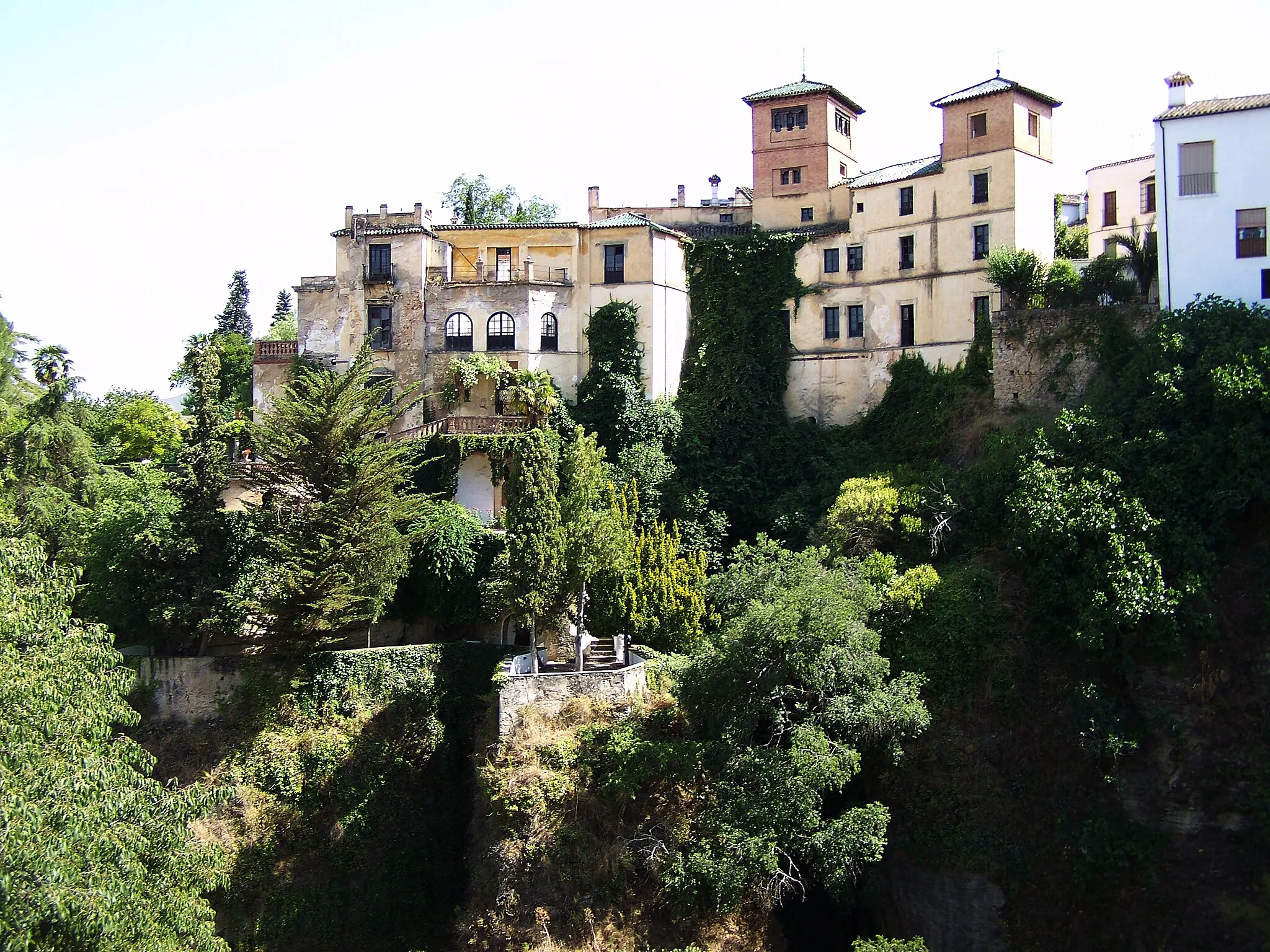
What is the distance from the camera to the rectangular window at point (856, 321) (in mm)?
44281

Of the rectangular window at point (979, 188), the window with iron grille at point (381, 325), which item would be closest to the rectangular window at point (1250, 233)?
the rectangular window at point (979, 188)

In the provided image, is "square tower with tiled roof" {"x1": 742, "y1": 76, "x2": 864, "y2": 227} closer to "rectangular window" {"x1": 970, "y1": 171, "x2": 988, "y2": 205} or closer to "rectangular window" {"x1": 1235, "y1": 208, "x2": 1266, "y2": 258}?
"rectangular window" {"x1": 970, "y1": 171, "x2": 988, "y2": 205}

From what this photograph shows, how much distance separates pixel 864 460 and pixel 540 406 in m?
11.0

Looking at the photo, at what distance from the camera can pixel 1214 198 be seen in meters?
35.1

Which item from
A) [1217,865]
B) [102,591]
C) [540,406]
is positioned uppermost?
[540,406]

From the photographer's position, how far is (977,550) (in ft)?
112

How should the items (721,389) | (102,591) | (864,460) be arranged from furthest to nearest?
(721,389) → (864,460) → (102,591)

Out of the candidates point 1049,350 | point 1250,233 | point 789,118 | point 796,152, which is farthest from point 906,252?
point 1250,233

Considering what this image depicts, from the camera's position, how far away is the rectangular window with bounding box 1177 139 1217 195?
35.2 meters

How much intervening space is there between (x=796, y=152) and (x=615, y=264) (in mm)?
8330

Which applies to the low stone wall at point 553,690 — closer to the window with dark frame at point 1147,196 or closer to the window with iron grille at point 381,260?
the window with iron grille at point 381,260

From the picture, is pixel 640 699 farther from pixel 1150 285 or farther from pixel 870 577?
pixel 1150 285

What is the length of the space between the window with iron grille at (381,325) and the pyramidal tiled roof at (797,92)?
1576cm

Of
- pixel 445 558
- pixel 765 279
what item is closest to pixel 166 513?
pixel 445 558
